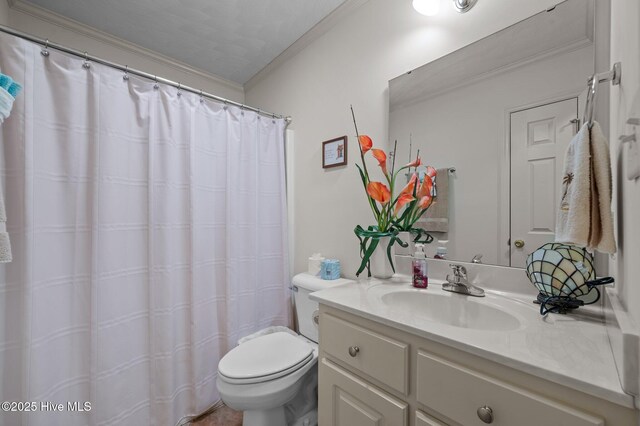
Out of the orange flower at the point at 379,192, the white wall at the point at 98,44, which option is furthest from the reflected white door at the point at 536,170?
the white wall at the point at 98,44

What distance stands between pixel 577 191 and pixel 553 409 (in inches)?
19.3

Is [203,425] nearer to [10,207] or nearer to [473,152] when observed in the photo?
[10,207]

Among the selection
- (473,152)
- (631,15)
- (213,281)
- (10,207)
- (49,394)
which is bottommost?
(49,394)

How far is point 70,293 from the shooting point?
1141 mm

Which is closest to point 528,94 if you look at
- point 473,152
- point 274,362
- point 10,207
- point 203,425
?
point 473,152

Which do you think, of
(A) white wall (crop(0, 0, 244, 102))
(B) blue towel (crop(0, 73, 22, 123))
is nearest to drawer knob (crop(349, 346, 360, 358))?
→ (B) blue towel (crop(0, 73, 22, 123))

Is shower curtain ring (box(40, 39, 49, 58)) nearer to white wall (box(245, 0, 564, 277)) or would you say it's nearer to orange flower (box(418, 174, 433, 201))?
white wall (box(245, 0, 564, 277))

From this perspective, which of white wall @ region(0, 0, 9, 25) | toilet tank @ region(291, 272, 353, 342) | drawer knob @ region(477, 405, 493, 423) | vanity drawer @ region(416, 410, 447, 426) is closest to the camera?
drawer knob @ region(477, 405, 493, 423)

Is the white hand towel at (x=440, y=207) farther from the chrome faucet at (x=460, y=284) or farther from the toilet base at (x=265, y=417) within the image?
the toilet base at (x=265, y=417)

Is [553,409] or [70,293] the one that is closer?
[553,409]

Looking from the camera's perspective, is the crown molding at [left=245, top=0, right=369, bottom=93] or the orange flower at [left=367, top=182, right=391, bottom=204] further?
the crown molding at [left=245, top=0, right=369, bottom=93]

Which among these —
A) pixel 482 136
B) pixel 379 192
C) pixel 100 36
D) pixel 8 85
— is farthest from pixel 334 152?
pixel 100 36

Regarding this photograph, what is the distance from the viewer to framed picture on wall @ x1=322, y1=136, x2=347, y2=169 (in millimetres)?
1598

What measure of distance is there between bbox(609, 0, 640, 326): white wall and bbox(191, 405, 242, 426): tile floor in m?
1.72
